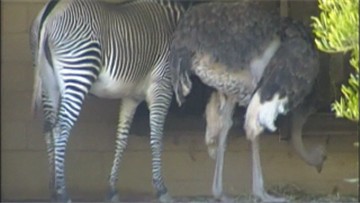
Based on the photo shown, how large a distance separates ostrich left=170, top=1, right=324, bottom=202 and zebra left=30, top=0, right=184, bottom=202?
546mm

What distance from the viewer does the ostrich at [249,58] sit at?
8344mm

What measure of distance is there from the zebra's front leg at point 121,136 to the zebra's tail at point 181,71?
0.91m

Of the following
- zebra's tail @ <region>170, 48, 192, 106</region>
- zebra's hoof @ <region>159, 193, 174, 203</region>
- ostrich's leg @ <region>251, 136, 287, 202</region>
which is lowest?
zebra's hoof @ <region>159, 193, 174, 203</region>

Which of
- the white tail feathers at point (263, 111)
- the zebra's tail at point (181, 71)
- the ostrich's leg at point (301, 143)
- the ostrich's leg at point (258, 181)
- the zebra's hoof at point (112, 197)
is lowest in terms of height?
the zebra's hoof at point (112, 197)

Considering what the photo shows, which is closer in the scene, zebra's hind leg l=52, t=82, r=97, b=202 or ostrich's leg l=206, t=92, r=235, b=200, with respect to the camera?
zebra's hind leg l=52, t=82, r=97, b=202

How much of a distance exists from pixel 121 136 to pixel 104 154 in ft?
1.71

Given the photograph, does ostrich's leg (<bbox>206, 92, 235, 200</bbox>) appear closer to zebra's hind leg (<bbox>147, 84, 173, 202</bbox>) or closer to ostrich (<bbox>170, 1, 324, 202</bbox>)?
ostrich (<bbox>170, 1, 324, 202</bbox>)

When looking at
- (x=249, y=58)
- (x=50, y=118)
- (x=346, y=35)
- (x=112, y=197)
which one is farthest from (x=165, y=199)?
(x=346, y=35)

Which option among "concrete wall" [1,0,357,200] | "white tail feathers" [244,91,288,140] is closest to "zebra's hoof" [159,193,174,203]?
"concrete wall" [1,0,357,200]

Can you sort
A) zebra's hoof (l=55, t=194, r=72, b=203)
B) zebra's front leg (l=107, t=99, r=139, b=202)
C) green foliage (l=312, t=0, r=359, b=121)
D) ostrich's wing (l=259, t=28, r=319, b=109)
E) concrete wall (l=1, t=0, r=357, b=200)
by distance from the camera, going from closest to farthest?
1. green foliage (l=312, t=0, r=359, b=121)
2. ostrich's wing (l=259, t=28, r=319, b=109)
3. zebra's hoof (l=55, t=194, r=72, b=203)
4. zebra's front leg (l=107, t=99, r=139, b=202)
5. concrete wall (l=1, t=0, r=357, b=200)

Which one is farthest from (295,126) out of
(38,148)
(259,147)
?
(38,148)

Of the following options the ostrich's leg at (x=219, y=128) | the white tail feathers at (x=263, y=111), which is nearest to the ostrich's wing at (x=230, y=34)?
the white tail feathers at (x=263, y=111)

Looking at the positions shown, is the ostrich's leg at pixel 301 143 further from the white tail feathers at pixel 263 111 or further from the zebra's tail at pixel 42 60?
the zebra's tail at pixel 42 60

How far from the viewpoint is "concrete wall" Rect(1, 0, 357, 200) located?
9750 mm
